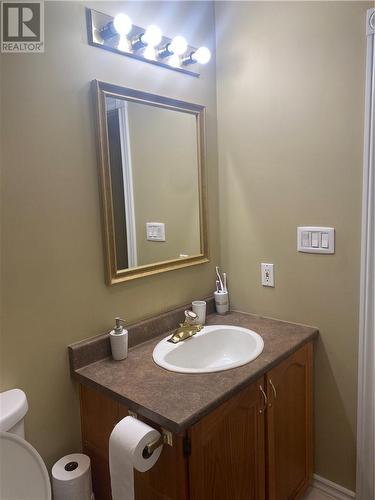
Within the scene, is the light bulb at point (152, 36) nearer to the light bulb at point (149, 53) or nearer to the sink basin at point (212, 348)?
the light bulb at point (149, 53)

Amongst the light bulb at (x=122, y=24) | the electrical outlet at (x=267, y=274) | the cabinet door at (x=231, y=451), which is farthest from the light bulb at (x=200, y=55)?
the cabinet door at (x=231, y=451)

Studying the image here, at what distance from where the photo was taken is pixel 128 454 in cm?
96

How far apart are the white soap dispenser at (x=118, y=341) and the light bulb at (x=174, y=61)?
44.4 inches

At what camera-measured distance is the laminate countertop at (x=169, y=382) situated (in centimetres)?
102

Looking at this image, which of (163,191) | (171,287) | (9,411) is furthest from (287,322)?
(9,411)

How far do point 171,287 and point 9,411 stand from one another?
82 centimetres

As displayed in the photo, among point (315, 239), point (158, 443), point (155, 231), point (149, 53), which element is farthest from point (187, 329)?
point (149, 53)

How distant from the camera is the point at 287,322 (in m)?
1.69

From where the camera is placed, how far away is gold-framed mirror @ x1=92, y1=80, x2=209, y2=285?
1.37 metres

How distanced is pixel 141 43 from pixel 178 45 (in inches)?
7.5

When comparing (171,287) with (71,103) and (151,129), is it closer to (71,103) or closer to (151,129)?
(151,129)

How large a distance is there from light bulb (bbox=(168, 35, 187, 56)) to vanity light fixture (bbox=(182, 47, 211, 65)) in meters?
0.05

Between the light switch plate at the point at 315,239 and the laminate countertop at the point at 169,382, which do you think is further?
the light switch plate at the point at 315,239

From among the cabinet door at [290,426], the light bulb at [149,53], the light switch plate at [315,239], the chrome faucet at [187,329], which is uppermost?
the light bulb at [149,53]
